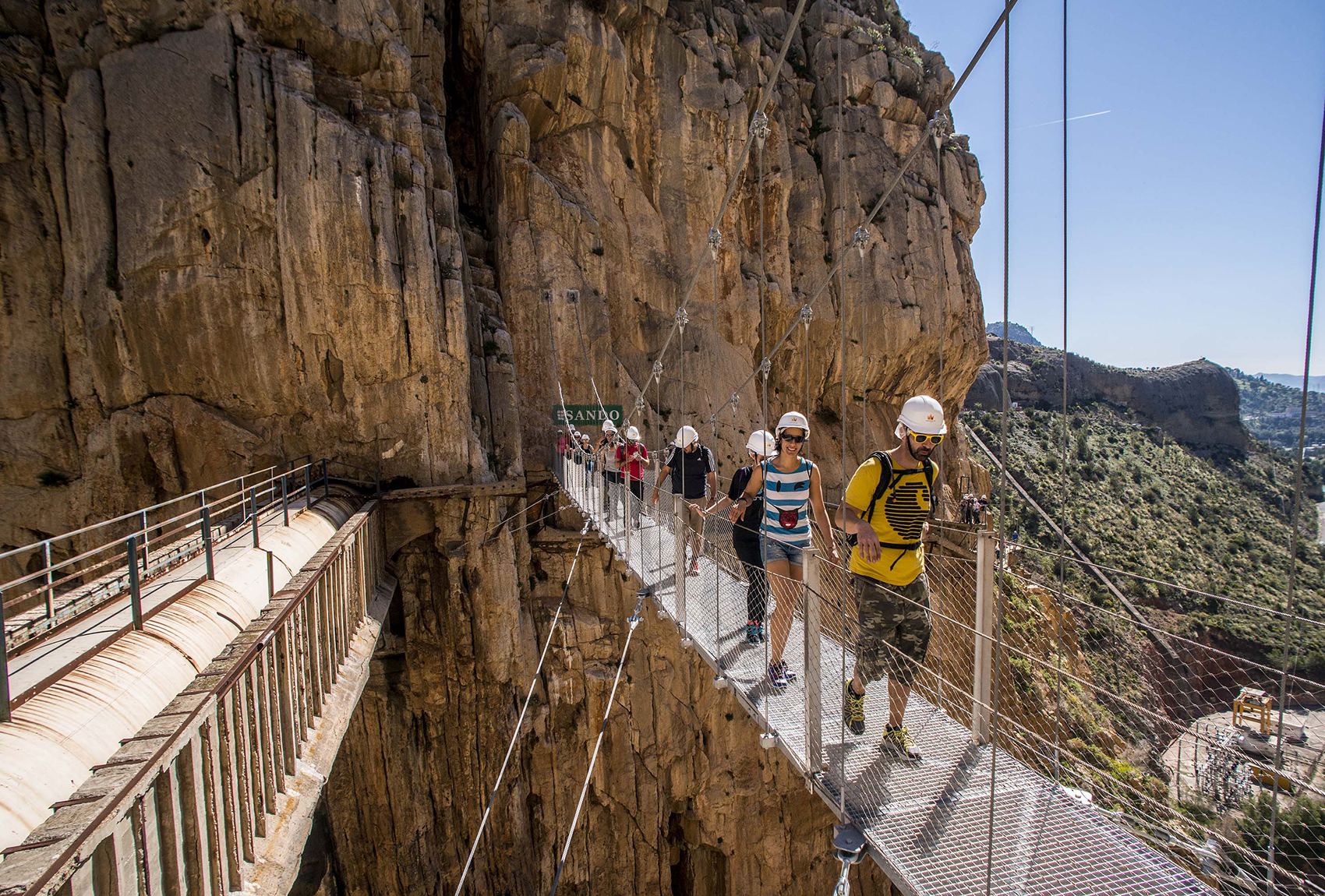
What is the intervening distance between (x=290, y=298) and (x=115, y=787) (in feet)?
20.6

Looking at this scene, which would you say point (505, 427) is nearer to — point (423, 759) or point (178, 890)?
point (423, 759)

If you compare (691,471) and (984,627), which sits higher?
(691,471)

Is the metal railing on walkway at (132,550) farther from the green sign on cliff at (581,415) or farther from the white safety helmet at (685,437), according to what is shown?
the green sign on cliff at (581,415)

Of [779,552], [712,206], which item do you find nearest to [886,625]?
[779,552]

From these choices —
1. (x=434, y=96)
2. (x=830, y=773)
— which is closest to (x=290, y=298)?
(x=434, y=96)

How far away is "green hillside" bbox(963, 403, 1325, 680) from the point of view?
66.1ft

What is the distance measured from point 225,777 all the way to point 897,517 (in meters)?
2.82

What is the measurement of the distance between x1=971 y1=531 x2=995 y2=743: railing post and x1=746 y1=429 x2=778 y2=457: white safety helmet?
170 cm

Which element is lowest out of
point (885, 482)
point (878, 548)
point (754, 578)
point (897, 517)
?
point (754, 578)

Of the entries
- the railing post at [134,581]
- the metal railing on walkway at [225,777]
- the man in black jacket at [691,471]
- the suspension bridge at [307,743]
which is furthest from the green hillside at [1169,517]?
the railing post at [134,581]

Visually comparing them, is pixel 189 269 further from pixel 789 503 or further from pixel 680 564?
pixel 789 503

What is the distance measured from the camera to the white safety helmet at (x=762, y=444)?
4062mm

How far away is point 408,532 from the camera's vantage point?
7203 millimetres

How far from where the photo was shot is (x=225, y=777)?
7.96 ft
